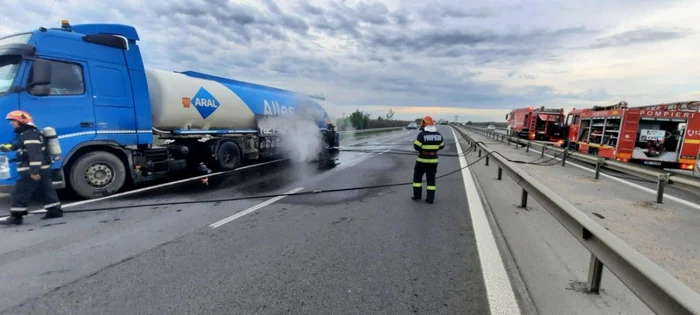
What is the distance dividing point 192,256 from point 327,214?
7.39ft

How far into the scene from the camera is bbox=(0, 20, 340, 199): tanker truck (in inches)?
227

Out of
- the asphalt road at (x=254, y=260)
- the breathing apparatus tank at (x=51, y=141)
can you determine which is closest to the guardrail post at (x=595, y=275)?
the asphalt road at (x=254, y=260)

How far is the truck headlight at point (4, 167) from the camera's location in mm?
5564

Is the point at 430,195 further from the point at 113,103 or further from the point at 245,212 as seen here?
the point at 113,103

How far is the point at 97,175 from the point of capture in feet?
22.4

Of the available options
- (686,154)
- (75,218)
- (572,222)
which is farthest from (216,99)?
(686,154)

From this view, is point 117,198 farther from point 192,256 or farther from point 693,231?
point 693,231

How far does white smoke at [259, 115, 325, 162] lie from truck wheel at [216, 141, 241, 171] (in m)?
1.77

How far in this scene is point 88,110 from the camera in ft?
21.8

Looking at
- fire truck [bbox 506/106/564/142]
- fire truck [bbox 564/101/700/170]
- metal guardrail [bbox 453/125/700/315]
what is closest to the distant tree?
fire truck [bbox 506/106/564/142]

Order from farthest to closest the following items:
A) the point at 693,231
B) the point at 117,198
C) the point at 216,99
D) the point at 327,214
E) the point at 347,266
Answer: the point at 216,99 → the point at 117,198 → the point at 327,214 → the point at 693,231 → the point at 347,266

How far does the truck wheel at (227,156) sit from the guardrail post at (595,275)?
30.5 ft

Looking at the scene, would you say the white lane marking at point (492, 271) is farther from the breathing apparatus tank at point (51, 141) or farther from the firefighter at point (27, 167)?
the breathing apparatus tank at point (51, 141)

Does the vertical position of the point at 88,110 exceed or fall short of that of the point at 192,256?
it exceeds it
